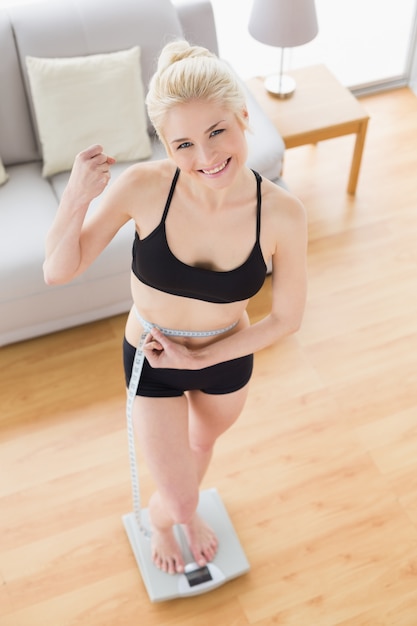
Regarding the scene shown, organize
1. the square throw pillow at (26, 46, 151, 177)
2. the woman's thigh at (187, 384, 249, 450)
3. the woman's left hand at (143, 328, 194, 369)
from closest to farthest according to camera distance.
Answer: the woman's left hand at (143, 328, 194, 369), the woman's thigh at (187, 384, 249, 450), the square throw pillow at (26, 46, 151, 177)

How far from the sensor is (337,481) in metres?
2.88

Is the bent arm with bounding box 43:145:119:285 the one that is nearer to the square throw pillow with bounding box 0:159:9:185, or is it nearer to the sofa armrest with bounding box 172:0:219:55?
the square throw pillow with bounding box 0:159:9:185

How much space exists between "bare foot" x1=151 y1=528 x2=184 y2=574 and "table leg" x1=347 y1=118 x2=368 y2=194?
7.01 ft

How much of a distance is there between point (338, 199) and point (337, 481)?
1.65m

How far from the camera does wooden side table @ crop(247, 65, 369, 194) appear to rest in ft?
12.1

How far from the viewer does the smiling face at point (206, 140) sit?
1639 millimetres

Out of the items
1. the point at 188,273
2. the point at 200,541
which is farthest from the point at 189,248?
the point at 200,541

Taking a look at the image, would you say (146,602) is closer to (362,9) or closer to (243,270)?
(243,270)

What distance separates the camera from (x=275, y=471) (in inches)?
114

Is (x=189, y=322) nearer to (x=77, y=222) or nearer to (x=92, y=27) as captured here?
(x=77, y=222)

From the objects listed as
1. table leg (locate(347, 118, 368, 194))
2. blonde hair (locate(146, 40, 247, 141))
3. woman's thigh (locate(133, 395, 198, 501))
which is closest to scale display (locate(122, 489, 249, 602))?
woman's thigh (locate(133, 395, 198, 501))

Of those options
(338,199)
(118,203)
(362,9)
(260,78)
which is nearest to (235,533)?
(118,203)

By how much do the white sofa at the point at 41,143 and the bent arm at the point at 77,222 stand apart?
118cm

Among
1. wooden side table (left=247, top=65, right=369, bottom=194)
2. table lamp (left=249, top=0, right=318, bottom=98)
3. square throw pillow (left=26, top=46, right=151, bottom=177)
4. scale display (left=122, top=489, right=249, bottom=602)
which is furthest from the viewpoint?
wooden side table (left=247, top=65, right=369, bottom=194)
